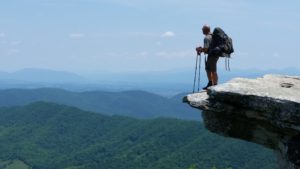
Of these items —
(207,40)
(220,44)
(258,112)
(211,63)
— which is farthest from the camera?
(211,63)

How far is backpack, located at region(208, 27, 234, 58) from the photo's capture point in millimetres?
22297

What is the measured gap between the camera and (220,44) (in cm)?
2244

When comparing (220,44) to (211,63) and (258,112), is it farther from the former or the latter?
(258,112)

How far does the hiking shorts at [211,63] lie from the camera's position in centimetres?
2297

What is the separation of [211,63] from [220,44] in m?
1.16

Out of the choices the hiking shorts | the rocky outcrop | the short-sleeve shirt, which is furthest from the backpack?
the rocky outcrop

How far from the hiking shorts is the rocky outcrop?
6.38 ft

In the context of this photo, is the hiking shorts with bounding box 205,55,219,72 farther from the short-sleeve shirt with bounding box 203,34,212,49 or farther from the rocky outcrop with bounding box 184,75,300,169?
the rocky outcrop with bounding box 184,75,300,169

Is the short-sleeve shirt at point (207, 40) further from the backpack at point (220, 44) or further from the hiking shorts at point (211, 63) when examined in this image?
the hiking shorts at point (211, 63)

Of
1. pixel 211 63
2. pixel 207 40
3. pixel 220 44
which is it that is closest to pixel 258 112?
pixel 220 44

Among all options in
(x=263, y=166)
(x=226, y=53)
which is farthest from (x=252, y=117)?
(x=263, y=166)

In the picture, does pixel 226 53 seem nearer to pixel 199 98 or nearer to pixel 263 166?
pixel 199 98

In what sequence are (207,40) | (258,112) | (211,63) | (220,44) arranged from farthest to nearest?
(211,63), (207,40), (220,44), (258,112)

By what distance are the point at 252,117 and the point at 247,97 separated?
110 cm
